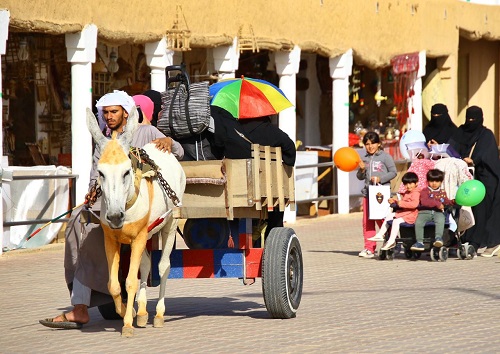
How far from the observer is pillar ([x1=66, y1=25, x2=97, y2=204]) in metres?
17.4

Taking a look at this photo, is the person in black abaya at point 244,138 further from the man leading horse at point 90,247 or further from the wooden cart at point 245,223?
the man leading horse at point 90,247

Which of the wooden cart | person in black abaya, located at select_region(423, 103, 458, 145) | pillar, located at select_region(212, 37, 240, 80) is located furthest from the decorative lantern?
the wooden cart

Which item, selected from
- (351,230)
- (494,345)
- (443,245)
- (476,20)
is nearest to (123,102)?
(494,345)

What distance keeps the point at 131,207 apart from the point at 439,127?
30.7 feet

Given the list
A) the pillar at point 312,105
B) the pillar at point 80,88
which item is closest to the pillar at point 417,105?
the pillar at point 312,105

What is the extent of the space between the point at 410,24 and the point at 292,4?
4.67 meters

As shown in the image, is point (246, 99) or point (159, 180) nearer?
point (159, 180)

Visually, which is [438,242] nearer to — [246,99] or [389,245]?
[389,245]

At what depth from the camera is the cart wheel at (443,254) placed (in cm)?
1557

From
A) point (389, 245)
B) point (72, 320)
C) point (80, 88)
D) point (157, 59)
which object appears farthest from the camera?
point (157, 59)

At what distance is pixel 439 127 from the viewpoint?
17.8m

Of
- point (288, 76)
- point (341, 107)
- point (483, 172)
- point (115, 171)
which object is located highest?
point (288, 76)

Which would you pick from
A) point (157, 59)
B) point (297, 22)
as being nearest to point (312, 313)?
point (157, 59)

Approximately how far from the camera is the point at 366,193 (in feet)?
53.3
